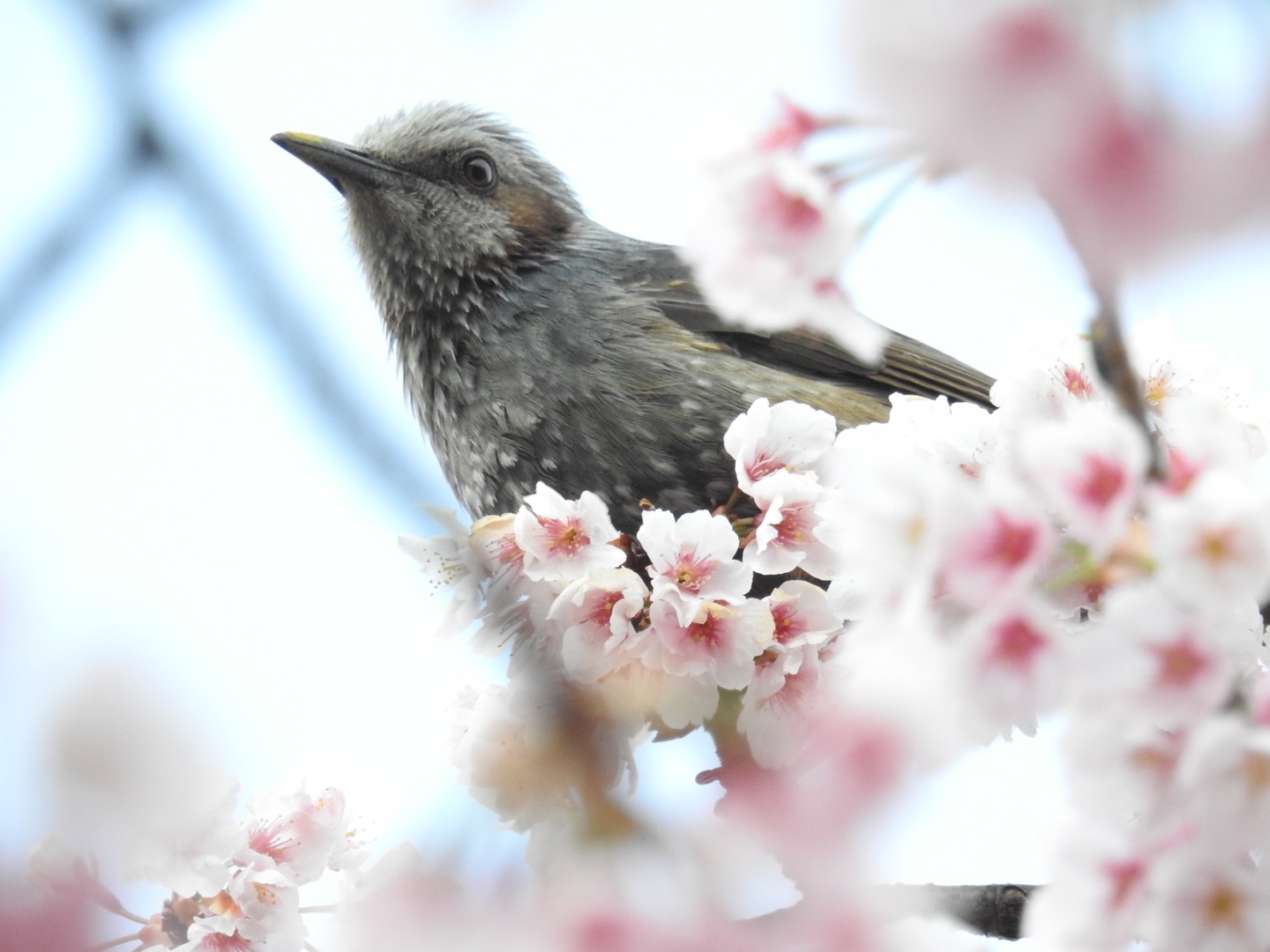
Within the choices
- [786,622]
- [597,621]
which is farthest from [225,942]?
[786,622]

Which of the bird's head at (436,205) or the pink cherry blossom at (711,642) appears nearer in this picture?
the pink cherry blossom at (711,642)

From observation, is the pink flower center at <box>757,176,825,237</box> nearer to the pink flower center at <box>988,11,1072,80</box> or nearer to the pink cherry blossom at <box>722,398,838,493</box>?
the pink flower center at <box>988,11,1072,80</box>

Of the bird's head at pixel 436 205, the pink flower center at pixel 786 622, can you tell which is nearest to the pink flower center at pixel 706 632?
the pink flower center at pixel 786 622

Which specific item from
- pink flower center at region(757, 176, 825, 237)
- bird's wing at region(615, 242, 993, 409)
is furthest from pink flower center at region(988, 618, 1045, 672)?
bird's wing at region(615, 242, 993, 409)

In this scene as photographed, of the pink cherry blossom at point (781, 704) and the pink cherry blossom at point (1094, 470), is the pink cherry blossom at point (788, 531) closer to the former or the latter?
the pink cherry blossom at point (781, 704)

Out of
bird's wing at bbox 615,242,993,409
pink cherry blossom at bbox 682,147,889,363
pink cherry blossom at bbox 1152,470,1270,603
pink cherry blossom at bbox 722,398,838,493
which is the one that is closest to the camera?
pink cherry blossom at bbox 1152,470,1270,603

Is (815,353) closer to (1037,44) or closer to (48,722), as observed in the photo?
(48,722)
